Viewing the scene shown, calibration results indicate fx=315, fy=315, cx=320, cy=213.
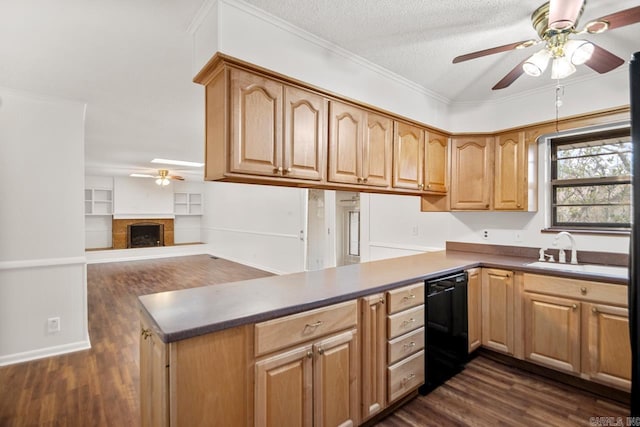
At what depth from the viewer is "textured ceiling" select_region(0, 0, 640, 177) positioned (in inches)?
70.8

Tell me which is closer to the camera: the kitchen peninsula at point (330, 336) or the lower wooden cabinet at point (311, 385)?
the kitchen peninsula at point (330, 336)

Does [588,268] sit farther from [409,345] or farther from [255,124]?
[255,124]

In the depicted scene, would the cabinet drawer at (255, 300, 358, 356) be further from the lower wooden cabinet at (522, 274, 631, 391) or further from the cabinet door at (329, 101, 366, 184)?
the lower wooden cabinet at (522, 274, 631, 391)

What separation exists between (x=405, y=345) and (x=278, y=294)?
3.30 ft

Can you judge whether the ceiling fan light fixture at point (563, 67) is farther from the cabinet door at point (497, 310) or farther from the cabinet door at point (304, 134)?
the cabinet door at point (497, 310)

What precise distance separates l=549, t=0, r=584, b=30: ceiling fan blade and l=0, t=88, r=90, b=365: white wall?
3912 millimetres

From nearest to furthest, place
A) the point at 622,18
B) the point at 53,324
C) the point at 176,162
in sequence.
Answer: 1. the point at 622,18
2. the point at 53,324
3. the point at 176,162

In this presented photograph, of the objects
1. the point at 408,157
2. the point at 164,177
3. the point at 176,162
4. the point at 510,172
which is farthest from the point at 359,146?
the point at 164,177

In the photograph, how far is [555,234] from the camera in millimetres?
3039

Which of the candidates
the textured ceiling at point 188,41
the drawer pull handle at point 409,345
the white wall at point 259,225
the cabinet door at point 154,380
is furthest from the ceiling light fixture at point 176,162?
the drawer pull handle at point 409,345

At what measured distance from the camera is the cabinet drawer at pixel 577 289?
2223mm

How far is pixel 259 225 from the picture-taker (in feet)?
24.2

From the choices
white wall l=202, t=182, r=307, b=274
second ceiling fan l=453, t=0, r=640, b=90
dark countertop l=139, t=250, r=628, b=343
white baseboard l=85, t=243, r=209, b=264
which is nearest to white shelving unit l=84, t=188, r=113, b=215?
white baseboard l=85, t=243, r=209, b=264

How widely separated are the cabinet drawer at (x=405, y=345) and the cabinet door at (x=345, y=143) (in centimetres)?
117
